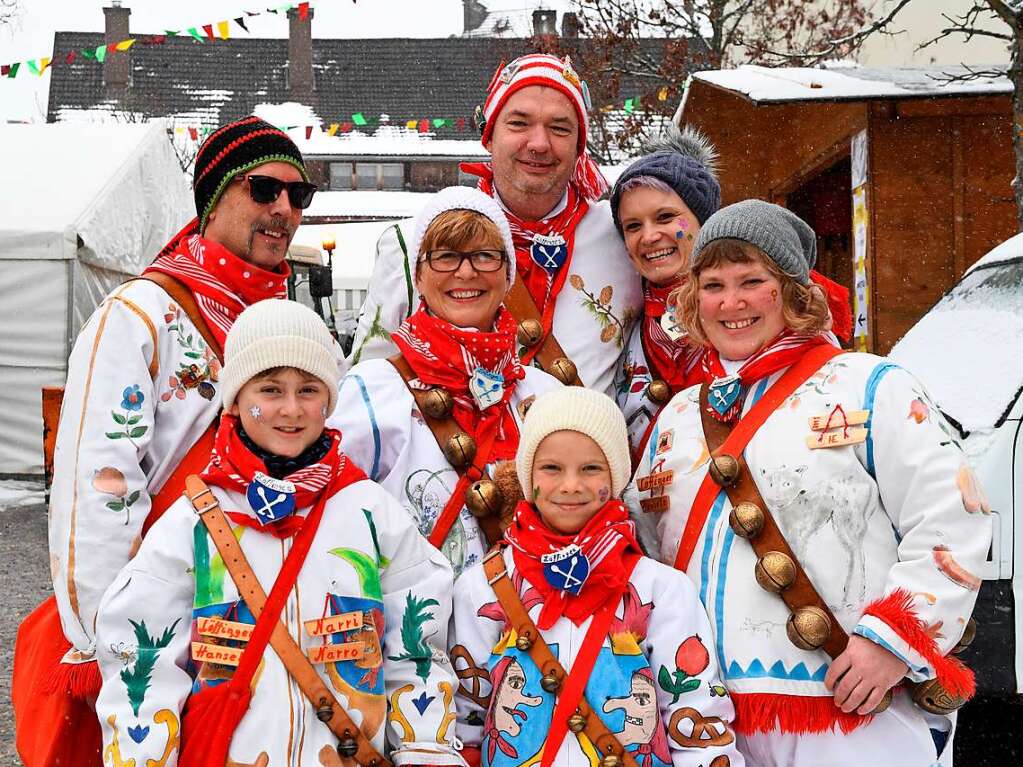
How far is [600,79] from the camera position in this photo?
16.1 meters

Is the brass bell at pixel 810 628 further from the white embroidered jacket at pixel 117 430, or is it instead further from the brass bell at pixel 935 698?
the white embroidered jacket at pixel 117 430

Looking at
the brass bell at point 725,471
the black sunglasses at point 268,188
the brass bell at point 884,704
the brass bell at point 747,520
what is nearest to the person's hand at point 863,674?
the brass bell at point 884,704

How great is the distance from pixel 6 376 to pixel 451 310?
9917mm

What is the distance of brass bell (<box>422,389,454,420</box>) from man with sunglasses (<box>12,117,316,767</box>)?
0.56 metres

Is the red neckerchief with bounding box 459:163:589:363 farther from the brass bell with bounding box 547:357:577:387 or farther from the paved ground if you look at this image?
the paved ground

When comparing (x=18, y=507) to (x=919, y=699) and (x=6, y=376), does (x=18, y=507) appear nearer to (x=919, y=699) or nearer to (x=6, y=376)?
(x=6, y=376)

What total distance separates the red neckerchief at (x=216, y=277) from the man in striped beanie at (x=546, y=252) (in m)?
0.43

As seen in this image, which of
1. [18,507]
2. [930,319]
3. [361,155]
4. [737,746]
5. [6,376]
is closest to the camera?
[737,746]

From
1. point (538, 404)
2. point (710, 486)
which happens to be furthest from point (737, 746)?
point (538, 404)

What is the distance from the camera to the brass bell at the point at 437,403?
2.73 meters

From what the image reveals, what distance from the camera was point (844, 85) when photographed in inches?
303

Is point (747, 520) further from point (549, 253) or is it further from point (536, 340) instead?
point (549, 253)

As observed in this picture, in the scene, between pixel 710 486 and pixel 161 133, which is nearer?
pixel 710 486

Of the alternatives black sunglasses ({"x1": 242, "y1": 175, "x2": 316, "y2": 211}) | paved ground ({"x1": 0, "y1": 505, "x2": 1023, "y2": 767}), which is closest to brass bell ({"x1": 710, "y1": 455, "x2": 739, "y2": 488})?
black sunglasses ({"x1": 242, "y1": 175, "x2": 316, "y2": 211})
